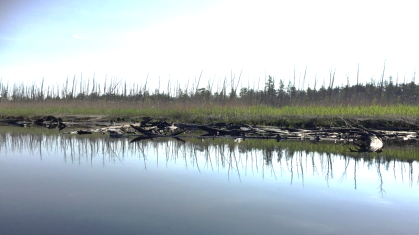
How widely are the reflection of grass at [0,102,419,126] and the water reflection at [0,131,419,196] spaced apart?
2982mm

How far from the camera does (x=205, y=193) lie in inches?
121

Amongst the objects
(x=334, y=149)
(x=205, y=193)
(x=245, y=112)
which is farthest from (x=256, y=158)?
(x=245, y=112)

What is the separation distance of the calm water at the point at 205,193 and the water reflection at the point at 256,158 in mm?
17

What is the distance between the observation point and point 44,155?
17.2 ft

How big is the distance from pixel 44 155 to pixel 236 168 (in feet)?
10.1

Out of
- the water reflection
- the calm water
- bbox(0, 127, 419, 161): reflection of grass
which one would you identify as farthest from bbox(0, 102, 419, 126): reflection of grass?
the calm water

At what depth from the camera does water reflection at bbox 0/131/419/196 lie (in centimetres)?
392

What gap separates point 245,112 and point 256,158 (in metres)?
5.49

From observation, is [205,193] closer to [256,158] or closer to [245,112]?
[256,158]

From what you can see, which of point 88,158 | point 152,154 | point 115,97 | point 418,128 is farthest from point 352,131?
point 115,97

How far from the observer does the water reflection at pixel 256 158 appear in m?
3.92

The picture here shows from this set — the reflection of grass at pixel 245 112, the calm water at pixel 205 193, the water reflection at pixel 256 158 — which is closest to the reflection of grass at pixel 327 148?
the water reflection at pixel 256 158

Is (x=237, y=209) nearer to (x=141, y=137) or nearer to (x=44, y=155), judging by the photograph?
(x=44, y=155)

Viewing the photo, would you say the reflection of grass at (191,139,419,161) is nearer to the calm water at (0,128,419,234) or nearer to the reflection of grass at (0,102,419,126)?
the calm water at (0,128,419,234)
